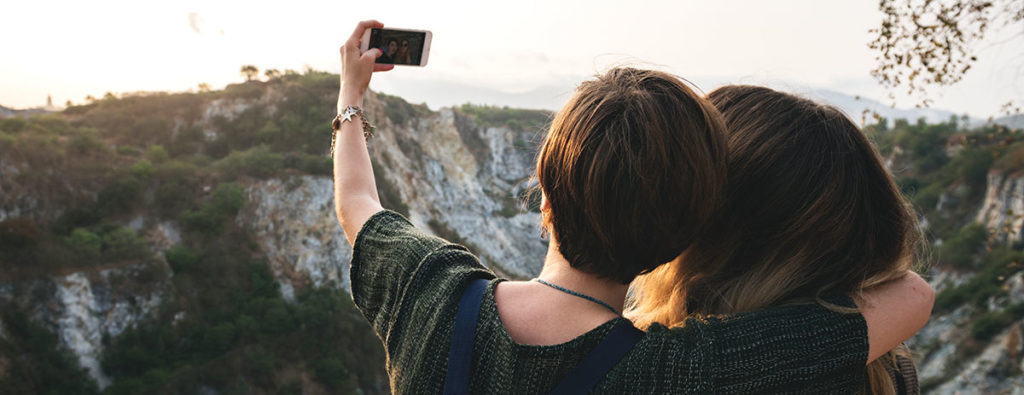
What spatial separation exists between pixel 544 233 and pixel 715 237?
1.38 ft

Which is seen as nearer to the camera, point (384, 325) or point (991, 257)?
point (384, 325)

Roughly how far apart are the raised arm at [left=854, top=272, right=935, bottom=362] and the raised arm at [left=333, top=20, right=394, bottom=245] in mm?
1014

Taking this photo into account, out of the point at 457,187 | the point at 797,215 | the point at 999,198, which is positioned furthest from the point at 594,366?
the point at 999,198

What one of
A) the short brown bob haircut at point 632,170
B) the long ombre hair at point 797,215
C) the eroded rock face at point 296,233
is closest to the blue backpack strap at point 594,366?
the short brown bob haircut at point 632,170

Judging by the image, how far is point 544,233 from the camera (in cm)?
118

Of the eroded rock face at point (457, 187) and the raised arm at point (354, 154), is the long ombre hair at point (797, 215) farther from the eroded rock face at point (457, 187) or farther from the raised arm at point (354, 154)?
the eroded rock face at point (457, 187)

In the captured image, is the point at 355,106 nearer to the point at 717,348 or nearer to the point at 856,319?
the point at 717,348

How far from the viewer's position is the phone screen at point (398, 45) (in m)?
1.51

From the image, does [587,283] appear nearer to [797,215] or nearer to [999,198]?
[797,215]

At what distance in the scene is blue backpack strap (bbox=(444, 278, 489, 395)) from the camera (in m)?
0.99

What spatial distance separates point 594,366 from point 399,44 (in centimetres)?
100

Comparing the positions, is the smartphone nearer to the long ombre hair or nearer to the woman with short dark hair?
the woman with short dark hair

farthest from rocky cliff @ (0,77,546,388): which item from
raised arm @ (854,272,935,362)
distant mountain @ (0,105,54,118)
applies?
raised arm @ (854,272,935,362)

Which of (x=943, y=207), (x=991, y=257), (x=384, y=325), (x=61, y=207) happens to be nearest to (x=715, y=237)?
(x=384, y=325)
